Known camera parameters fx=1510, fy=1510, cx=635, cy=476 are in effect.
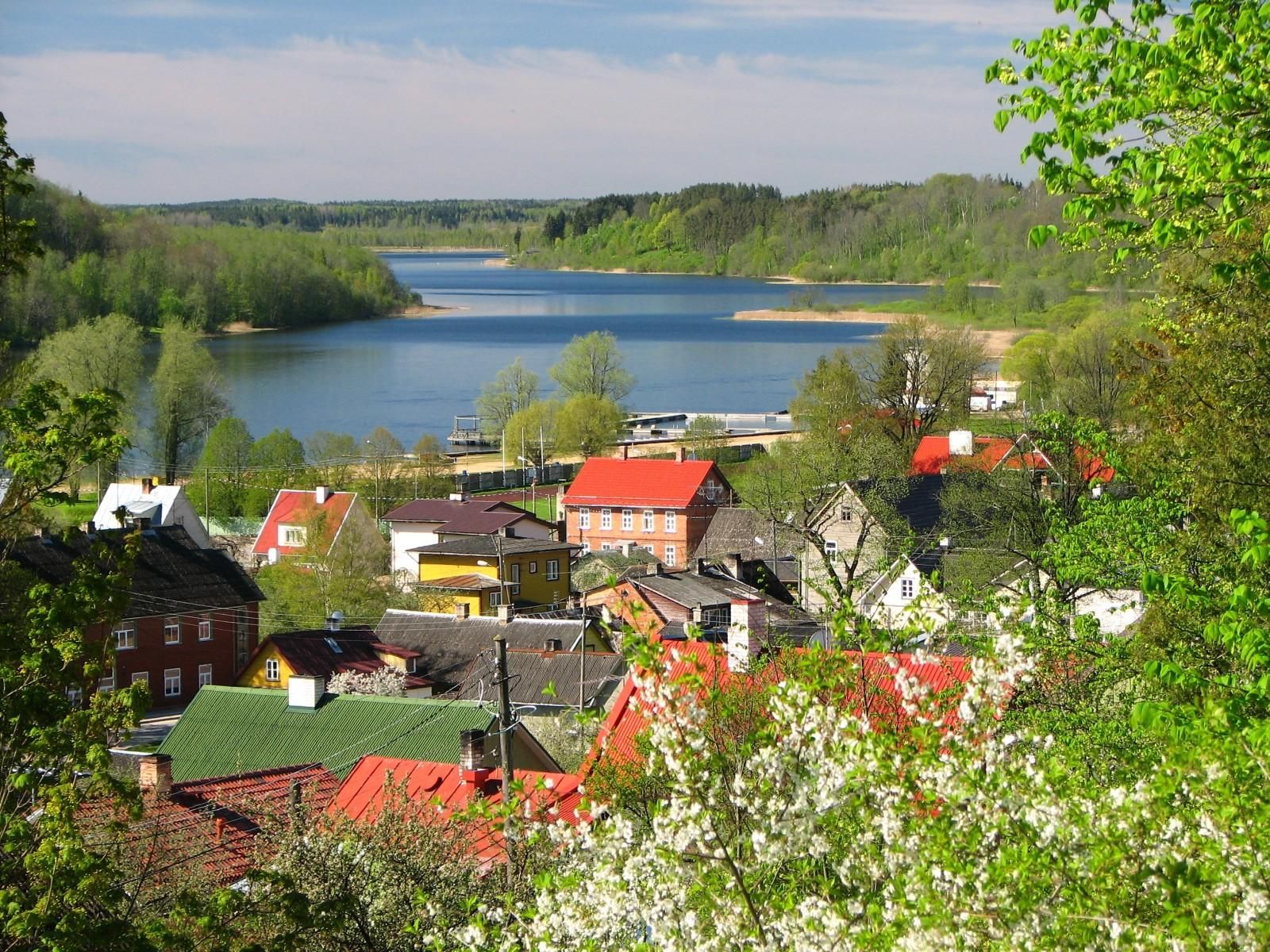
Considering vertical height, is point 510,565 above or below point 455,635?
below

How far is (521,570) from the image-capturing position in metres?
39.0

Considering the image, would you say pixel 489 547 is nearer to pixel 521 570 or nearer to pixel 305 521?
pixel 521 570

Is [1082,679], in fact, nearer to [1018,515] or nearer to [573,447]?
[1018,515]

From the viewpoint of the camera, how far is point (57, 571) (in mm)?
28734

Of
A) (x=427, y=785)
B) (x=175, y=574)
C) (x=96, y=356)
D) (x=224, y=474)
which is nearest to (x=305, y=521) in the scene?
(x=175, y=574)

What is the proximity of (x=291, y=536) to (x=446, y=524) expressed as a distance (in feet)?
16.6

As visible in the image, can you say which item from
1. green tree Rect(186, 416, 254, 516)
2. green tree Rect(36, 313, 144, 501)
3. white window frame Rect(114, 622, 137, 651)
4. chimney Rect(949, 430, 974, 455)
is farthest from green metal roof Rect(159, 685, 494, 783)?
green tree Rect(36, 313, 144, 501)

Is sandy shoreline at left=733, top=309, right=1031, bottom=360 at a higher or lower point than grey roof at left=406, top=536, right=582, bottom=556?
lower

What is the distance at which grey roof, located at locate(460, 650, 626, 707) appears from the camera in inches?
933

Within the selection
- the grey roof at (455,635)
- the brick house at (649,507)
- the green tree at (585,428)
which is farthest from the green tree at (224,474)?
the grey roof at (455,635)

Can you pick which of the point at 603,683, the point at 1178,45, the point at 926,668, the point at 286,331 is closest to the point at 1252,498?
the point at 926,668

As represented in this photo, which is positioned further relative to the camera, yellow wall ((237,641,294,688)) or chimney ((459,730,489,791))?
yellow wall ((237,641,294,688))

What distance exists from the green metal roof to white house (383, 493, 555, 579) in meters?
20.3

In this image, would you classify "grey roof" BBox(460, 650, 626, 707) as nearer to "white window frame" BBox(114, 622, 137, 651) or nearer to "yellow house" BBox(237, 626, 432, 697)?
"yellow house" BBox(237, 626, 432, 697)
